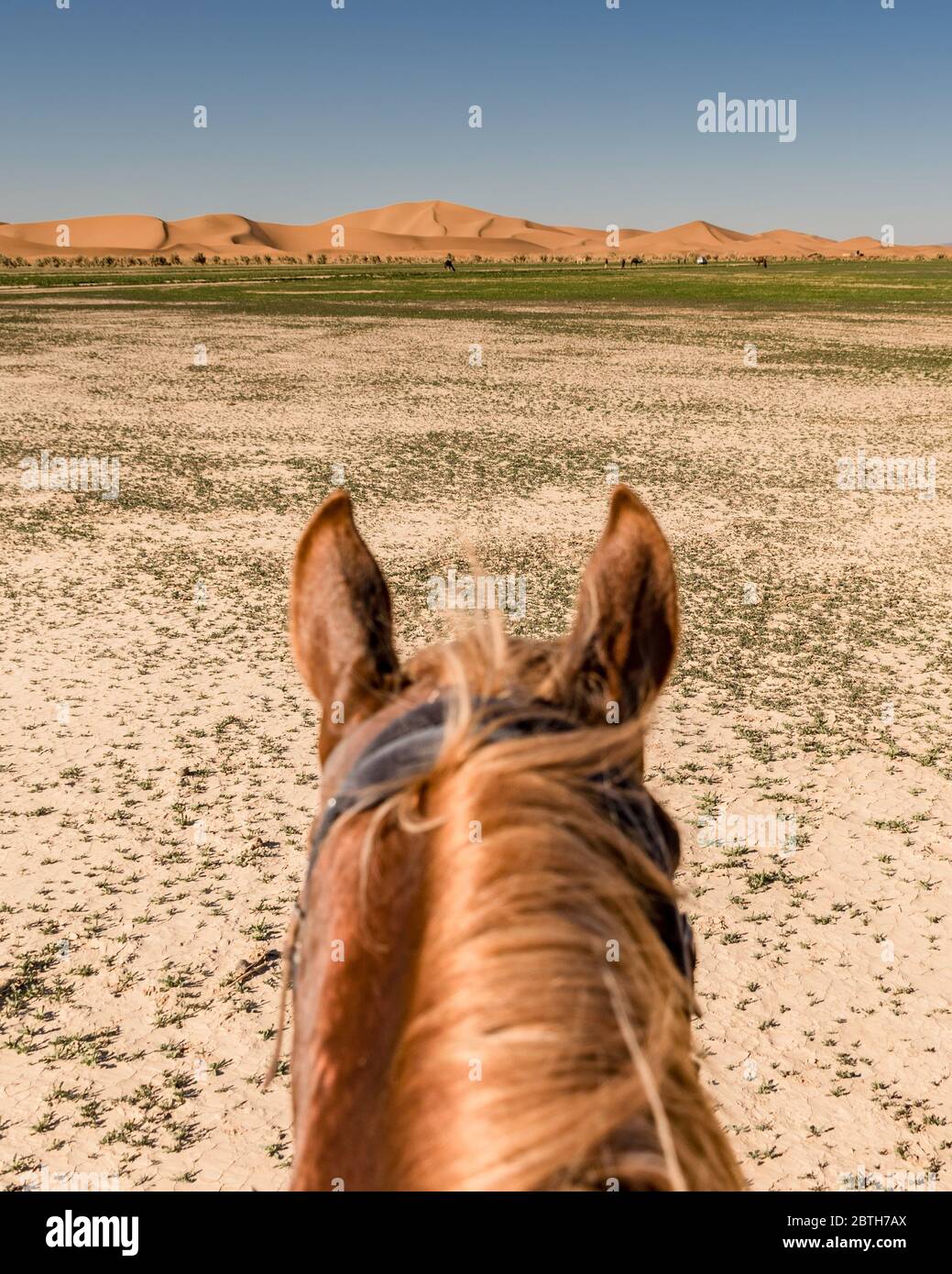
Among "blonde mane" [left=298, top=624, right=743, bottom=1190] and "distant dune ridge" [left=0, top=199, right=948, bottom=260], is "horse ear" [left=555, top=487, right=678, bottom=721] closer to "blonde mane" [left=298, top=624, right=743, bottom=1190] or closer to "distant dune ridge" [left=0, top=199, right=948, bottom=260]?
"blonde mane" [left=298, top=624, right=743, bottom=1190]

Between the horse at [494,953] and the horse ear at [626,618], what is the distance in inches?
0.8

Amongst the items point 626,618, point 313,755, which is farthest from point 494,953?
point 313,755

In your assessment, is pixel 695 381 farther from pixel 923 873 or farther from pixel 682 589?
pixel 923 873

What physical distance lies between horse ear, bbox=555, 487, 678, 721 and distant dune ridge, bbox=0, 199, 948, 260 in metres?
120

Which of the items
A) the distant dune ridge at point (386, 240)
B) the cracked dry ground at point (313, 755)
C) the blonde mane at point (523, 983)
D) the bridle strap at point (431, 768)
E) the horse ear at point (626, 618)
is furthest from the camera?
the distant dune ridge at point (386, 240)

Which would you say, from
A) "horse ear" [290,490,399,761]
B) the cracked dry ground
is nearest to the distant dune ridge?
the cracked dry ground

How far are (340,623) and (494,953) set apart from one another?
75cm

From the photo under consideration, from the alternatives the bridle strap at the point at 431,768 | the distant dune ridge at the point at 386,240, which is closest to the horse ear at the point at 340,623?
the bridle strap at the point at 431,768

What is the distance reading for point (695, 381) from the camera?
2119 cm

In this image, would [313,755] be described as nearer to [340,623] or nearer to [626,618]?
[340,623]

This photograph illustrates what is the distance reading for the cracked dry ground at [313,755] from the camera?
139 inches

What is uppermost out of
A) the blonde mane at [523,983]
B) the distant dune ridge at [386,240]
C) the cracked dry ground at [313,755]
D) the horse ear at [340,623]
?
the distant dune ridge at [386,240]

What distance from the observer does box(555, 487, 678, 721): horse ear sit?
4.24ft

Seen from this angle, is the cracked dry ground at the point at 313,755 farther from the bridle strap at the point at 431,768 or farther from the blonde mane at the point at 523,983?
the blonde mane at the point at 523,983
